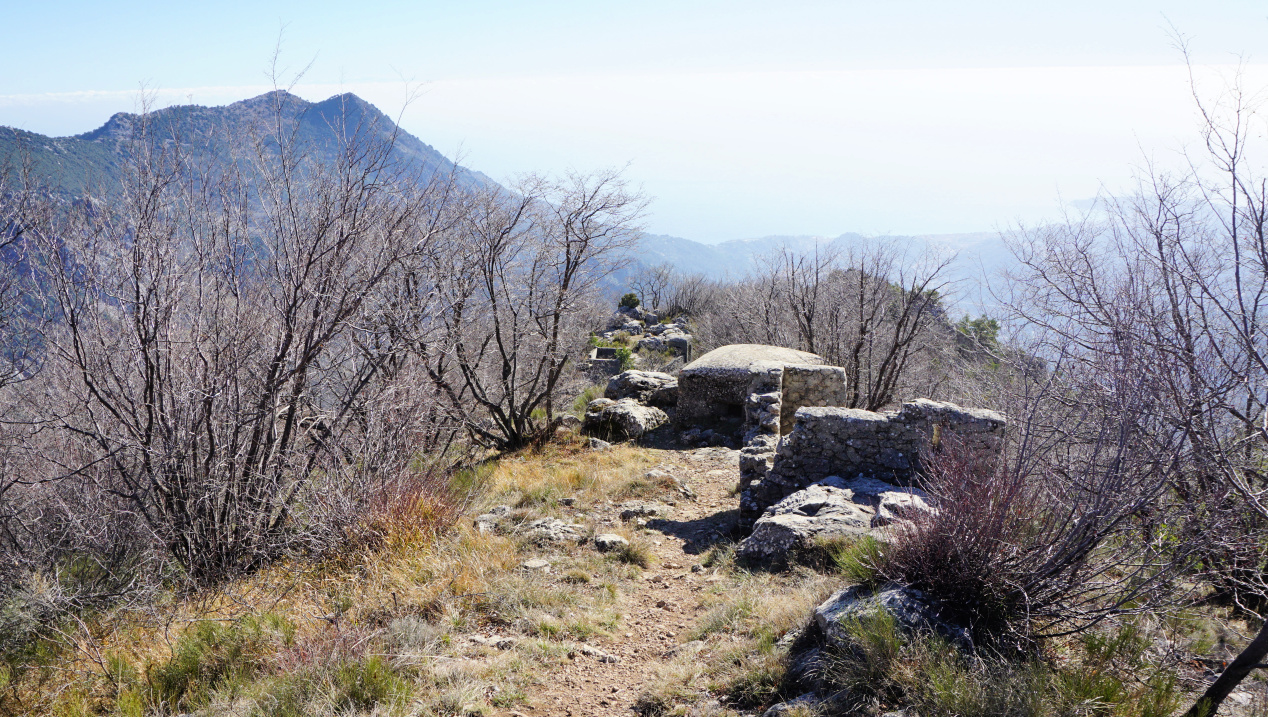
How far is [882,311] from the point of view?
56.3ft

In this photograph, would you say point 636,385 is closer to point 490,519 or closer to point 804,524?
point 490,519

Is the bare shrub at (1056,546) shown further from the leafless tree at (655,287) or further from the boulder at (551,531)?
the leafless tree at (655,287)

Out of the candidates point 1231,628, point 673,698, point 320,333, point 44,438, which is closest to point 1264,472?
point 1231,628

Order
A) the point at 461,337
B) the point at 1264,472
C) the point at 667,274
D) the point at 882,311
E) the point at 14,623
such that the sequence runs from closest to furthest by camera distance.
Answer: the point at 1264,472 → the point at 14,623 → the point at 461,337 → the point at 882,311 → the point at 667,274

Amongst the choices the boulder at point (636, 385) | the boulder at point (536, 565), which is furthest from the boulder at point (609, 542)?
the boulder at point (636, 385)

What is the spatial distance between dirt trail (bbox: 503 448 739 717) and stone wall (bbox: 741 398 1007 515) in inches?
29.6

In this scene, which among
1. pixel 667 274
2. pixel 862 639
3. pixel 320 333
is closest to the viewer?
pixel 862 639

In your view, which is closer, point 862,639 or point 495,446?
point 862,639

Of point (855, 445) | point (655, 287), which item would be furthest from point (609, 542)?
Result: point (655, 287)

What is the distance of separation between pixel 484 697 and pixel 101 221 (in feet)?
17.5

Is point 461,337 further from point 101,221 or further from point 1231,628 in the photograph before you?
point 1231,628

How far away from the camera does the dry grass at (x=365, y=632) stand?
3551mm

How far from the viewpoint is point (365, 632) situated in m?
4.01

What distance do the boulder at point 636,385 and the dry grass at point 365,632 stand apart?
23.0 feet
